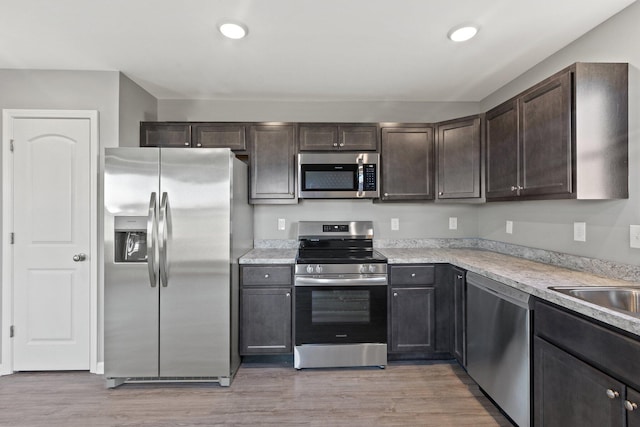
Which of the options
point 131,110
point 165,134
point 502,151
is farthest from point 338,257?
point 131,110

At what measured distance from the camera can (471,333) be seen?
234 centimetres

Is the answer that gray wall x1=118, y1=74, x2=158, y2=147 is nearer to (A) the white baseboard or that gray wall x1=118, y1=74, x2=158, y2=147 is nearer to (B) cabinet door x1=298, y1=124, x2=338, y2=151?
(B) cabinet door x1=298, y1=124, x2=338, y2=151

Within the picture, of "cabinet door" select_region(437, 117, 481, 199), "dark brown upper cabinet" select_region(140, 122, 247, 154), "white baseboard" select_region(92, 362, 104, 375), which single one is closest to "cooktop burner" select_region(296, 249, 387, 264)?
"cabinet door" select_region(437, 117, 481, 199)

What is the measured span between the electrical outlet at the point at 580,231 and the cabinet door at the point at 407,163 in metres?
1.18

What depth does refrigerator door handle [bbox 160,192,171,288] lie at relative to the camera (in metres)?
2.28

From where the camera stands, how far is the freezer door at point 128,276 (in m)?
2.33

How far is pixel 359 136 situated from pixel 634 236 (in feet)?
6.98

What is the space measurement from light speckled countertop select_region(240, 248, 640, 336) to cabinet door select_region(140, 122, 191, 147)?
1.32 meters

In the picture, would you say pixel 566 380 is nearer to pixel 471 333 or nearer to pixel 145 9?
pixel 471 333

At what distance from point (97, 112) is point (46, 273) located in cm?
143

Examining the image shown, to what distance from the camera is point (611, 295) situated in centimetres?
161

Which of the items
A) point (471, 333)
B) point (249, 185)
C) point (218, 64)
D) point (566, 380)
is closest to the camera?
point (566, 380)

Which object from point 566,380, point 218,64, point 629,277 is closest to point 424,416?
point 566,380

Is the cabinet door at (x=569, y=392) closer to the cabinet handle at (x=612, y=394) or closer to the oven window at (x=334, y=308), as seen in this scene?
the cabinet handle at (x=612, y=394)
